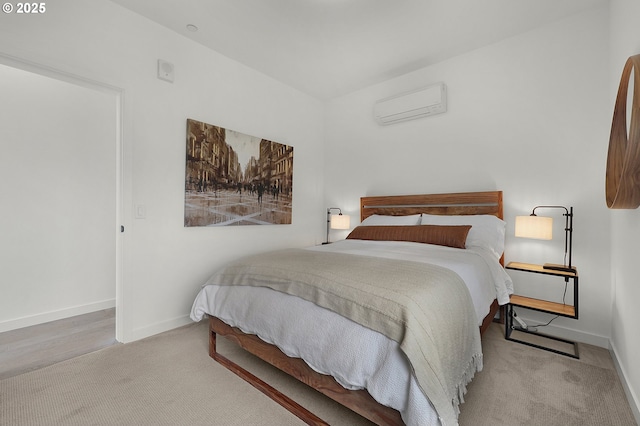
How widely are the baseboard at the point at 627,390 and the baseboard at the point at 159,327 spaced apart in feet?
10.4

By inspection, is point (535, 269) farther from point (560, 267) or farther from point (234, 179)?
point (234, 179)

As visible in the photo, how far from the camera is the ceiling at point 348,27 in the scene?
7.43 feet

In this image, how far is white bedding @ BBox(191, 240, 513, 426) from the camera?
3.47 feet

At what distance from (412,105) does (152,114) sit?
272 cm

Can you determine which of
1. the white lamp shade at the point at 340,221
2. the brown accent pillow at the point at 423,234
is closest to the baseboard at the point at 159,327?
the brown accent pillow at the point at 423,234

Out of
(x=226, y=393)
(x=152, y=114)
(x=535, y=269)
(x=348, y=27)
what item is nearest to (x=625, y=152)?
(x=535, y=269)

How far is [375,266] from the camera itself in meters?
1.58

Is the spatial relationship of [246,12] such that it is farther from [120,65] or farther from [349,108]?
[349,108]

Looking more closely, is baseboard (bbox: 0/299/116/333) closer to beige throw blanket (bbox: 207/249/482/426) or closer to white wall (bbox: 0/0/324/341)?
white wall (bbox: 0/0/324/341)

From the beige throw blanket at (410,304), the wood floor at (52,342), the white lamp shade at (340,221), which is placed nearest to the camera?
the beige throw blanket at (410,304)

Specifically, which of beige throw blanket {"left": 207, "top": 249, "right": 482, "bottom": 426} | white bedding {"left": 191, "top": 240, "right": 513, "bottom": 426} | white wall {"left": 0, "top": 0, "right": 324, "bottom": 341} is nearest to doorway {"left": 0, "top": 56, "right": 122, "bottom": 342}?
white wall {"left": 0, "top": 0, "right": 324, "bottom": 341}

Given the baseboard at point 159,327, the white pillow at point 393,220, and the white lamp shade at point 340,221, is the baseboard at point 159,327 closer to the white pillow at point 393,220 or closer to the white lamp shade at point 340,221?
the white lamp shade at point 340,221

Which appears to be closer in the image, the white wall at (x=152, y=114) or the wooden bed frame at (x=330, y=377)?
the wooden bed frame at (x=330, y=377)

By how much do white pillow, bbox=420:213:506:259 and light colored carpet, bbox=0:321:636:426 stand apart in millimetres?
844
